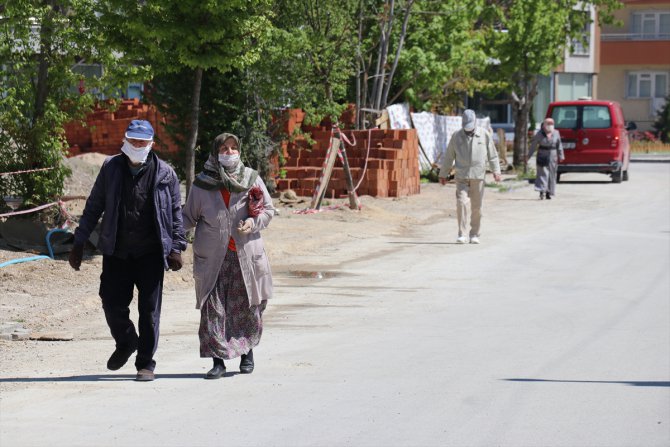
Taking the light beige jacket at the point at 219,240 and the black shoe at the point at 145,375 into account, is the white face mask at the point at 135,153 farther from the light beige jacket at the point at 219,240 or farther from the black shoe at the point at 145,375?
the black shoe at the point at 145,375

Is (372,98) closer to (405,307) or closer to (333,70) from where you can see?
(333,70)

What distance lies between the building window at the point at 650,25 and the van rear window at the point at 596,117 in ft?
120

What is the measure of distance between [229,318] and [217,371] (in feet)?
1.21

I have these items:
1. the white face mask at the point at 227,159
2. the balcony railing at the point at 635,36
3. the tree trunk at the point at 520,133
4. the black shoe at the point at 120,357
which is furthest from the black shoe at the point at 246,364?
the balcony railing at the point at 635,36

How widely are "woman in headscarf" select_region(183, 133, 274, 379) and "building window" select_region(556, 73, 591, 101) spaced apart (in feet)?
175

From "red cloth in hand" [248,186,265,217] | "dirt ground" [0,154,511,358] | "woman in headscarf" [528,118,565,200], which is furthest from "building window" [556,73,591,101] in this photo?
"red cloth in hand" [248,186,265,217]

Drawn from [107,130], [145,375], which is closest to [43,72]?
[145,375]

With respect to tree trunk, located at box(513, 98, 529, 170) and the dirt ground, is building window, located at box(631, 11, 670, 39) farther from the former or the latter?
the dirt ground

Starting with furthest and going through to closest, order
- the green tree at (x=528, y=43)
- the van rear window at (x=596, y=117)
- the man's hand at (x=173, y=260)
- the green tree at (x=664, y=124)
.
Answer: the green tree at (x=664, y=124) < the green tree at (x=528, y=43) < the van rear window at (x=596, y=117) < the man's hand at (x=173, y=260)

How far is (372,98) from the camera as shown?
29812mm

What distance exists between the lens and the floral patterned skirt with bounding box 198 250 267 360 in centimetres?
861

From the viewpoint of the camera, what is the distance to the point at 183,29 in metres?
15.8

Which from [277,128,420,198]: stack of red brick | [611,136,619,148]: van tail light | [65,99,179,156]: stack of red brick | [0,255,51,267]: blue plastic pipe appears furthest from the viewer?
[65,99,179,156]: stack of red brick

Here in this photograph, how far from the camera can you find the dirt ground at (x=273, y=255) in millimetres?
11719
